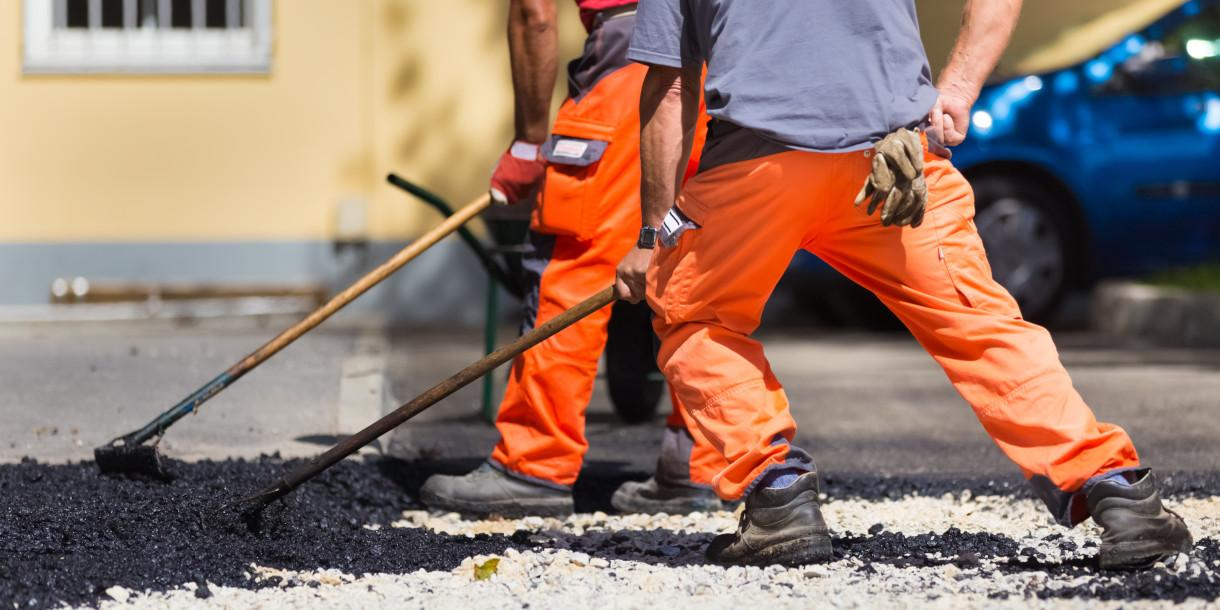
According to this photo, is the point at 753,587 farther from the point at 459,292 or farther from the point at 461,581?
the point at 459,292

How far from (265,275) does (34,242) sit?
1.31 m

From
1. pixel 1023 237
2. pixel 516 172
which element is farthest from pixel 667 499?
pixel 1023 237

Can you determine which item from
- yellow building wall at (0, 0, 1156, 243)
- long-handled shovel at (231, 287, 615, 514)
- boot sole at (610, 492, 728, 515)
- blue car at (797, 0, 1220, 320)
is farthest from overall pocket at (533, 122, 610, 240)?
yellow building wall at (0, 0, 1156, 243)

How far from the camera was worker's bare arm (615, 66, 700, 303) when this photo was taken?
374 cm

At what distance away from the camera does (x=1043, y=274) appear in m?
9.31

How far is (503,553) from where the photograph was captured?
13.3ft

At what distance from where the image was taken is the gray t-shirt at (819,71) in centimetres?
350

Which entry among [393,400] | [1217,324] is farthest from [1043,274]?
[393,400]

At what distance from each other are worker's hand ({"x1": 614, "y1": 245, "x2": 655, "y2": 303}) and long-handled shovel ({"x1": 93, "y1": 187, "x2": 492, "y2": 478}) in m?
0.92

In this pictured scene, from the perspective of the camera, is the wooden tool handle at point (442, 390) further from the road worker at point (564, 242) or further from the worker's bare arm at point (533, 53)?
the worker's bare arm at point (533, 53)

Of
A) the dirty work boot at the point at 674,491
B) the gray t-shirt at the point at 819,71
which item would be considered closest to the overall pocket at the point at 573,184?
the dirty work boot at the point at 674,491

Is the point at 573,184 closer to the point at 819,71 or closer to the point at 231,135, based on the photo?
the point at 819,71

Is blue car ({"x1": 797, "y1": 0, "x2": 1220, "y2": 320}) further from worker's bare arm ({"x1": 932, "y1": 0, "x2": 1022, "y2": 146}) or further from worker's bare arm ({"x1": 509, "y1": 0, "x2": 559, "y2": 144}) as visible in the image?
worker's bare arm ({"x1": 932, "y1": 0, "x2": 1022, "y2": 146})

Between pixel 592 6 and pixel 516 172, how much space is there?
0.49 metres
